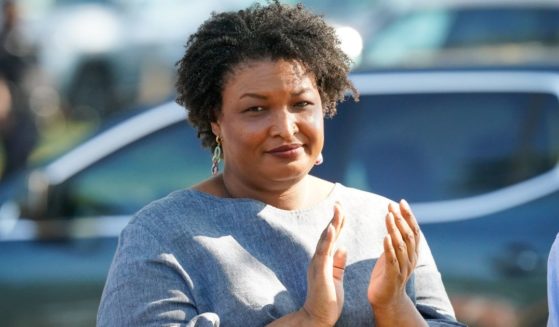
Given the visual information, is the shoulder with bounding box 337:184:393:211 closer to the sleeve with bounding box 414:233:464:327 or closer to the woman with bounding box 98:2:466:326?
the woman with bounding box 98:2:466:326

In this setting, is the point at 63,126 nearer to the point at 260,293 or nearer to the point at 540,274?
the point at 540,274

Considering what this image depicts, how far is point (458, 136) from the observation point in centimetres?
639

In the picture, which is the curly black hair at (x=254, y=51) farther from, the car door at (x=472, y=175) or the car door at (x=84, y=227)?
the car door at (x=84, y=227)

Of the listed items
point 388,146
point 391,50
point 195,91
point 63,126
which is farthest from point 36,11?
point 195,91

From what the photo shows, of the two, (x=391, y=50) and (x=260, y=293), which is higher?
(x=391, y=50)

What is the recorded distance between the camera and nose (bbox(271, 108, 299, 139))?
12.1ft

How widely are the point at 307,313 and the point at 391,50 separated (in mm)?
9384

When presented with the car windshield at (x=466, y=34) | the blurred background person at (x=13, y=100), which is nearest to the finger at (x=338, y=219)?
the blurred background person at (x=13, y=100)

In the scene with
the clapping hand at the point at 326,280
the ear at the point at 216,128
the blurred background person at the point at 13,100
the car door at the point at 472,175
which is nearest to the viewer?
the clapping hand at the point at 326,280

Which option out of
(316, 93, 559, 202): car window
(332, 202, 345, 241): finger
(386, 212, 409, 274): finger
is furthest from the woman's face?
(316, 93, 559, 202): car window

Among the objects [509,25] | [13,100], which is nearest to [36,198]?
[13,100]

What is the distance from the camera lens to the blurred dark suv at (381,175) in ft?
20.4

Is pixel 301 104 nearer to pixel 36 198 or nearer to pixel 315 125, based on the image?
pixel 315 125

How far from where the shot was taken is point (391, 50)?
12.7 m
